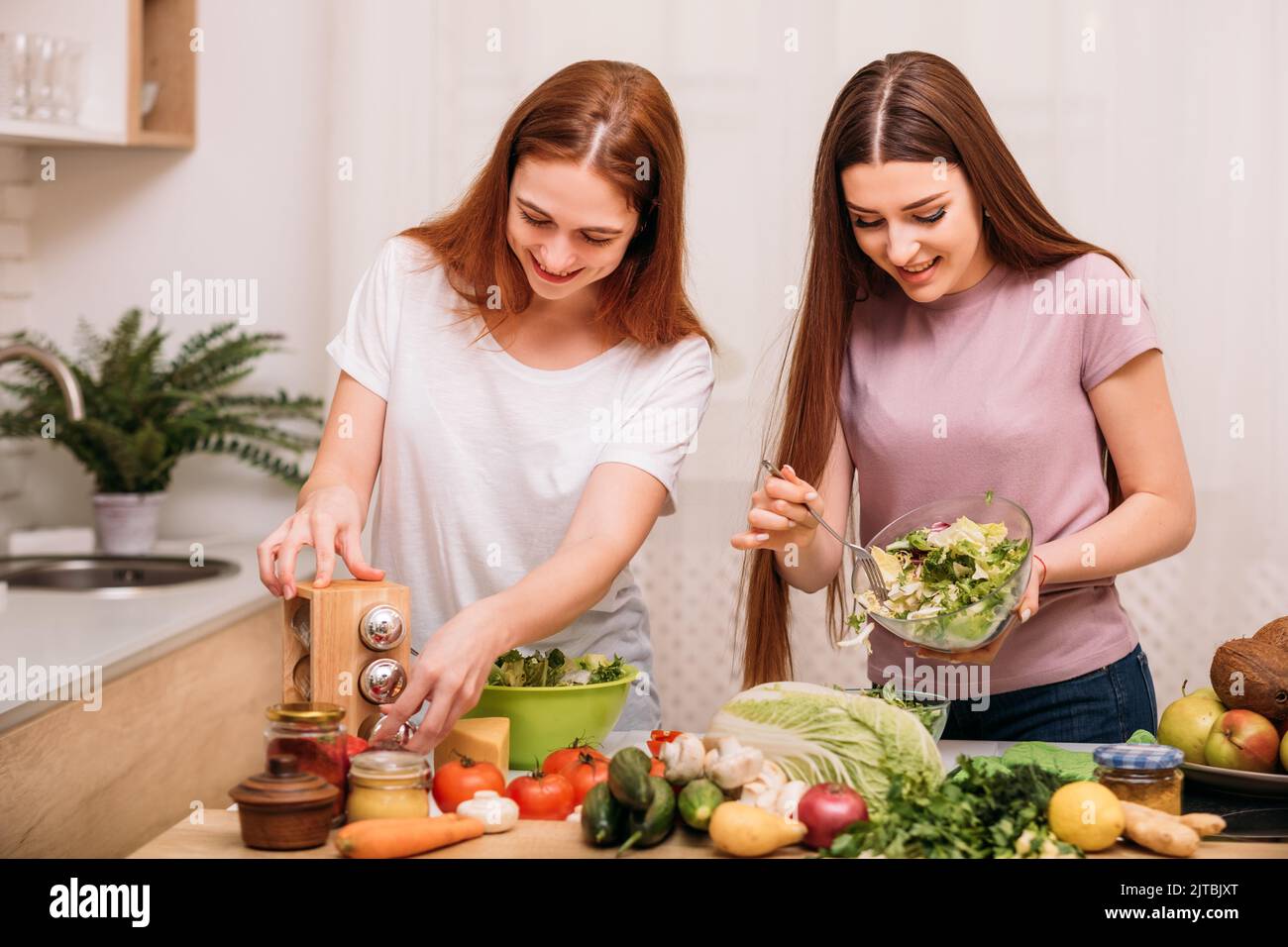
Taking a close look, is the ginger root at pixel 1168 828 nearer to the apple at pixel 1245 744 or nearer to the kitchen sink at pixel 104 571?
the apple at pixel 1245 744

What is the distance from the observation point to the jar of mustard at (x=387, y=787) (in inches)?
46.9

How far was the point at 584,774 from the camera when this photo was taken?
1.34 meters

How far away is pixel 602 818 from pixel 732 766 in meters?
0.14

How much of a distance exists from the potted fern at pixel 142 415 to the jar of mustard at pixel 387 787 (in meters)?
1.92

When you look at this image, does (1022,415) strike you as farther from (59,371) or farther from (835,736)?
(59,371)

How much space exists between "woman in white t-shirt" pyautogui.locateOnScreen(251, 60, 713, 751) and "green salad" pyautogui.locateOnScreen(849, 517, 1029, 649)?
0.35 meters

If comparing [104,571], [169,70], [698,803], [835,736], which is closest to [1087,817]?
[835,736]

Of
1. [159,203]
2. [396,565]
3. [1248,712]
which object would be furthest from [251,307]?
[1248,712]

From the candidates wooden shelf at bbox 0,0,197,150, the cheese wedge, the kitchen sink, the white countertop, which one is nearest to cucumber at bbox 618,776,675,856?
the cheese wedge

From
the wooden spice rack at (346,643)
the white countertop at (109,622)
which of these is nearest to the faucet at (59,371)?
the white countertop at (109,622)

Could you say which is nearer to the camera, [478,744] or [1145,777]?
[1145,777]

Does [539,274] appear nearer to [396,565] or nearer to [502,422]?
[502,422]
